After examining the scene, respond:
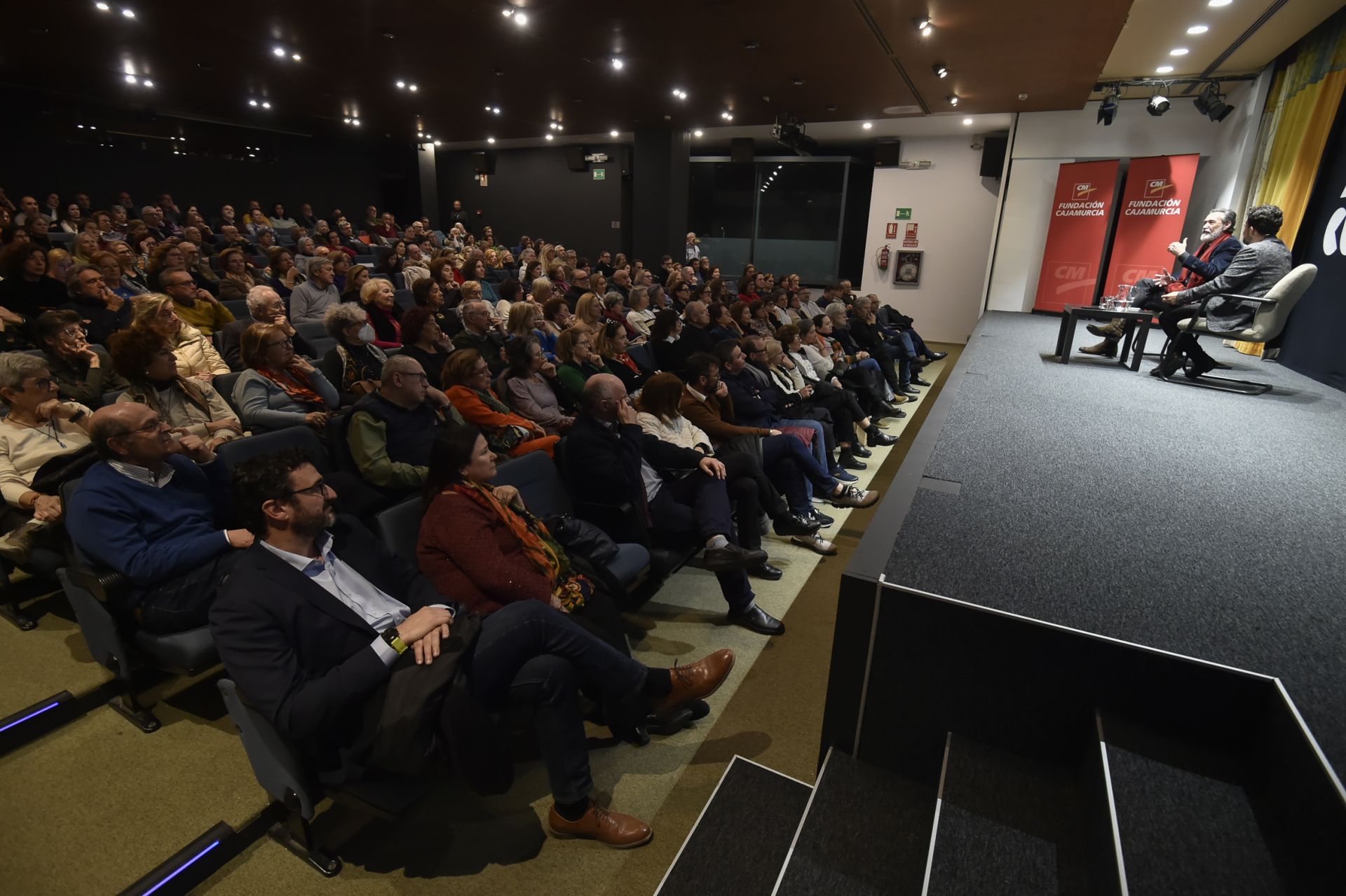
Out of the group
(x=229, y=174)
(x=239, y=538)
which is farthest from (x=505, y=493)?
(x=229, y=174)

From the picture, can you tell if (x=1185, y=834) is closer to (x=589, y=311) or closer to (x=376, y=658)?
(x=376, y=658)

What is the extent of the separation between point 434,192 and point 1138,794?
54.6 feet

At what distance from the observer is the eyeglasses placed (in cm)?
173

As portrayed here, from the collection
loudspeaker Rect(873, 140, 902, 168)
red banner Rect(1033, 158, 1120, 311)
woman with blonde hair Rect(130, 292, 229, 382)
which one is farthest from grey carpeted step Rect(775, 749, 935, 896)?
loudspeaker Rect(873, 140, 902, 168)

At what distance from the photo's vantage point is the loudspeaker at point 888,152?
10.7 meters

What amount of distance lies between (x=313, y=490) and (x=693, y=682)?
1.26 meters

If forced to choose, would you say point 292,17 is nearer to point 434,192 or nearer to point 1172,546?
point 1172,546

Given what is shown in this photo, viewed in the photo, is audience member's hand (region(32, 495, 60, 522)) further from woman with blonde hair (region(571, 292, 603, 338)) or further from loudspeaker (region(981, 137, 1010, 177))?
loudspeaker (region(981, 137, 1010, 177))

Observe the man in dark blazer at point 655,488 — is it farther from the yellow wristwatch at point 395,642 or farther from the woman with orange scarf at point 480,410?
the yellow wristwatch at point 395,642

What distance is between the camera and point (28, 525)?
2.27m

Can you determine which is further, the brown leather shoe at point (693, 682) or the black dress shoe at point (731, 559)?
the black dress shoe at point (731, 559)

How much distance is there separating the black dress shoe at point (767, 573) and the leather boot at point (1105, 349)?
13.2 feet

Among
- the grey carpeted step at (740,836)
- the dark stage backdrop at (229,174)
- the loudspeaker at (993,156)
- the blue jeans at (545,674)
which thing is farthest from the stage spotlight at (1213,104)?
the dark stage backdrop at (229,174)

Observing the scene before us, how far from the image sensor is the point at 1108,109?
808cm
